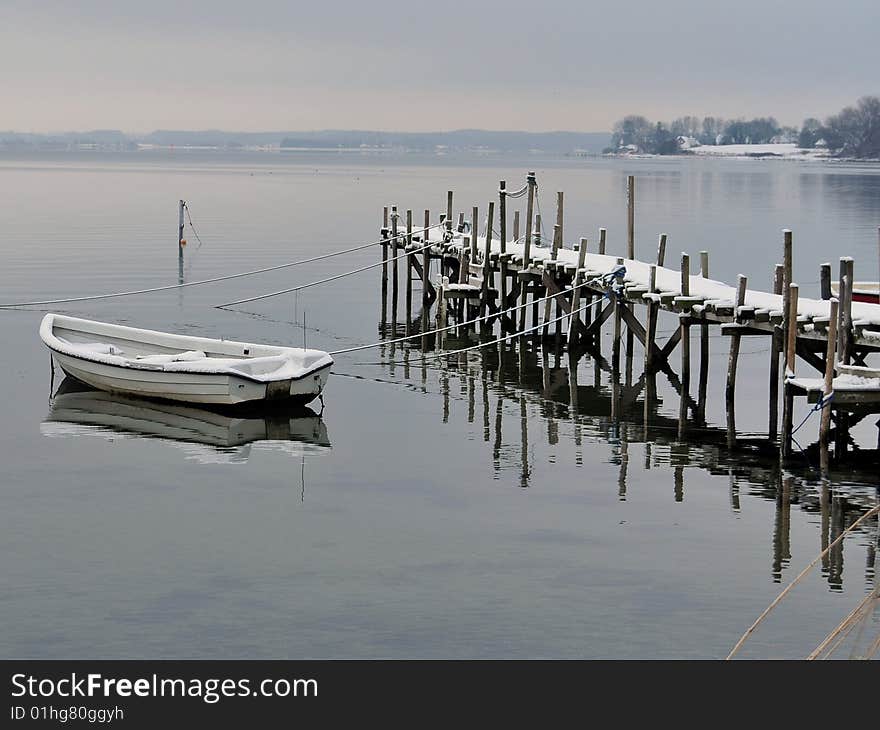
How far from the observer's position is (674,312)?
2889 centimetres

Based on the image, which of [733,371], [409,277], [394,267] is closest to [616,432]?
[733,371]

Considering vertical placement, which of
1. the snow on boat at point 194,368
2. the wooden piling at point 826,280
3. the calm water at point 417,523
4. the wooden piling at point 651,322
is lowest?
the calm water at point 417,523

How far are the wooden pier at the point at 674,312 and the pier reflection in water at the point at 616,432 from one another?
1.30 feet

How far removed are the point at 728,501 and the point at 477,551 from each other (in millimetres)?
4238

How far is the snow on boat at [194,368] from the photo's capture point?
24.7 metres

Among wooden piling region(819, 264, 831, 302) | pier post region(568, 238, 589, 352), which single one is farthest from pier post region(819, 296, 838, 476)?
pier post region(568, 238, 589, 352)

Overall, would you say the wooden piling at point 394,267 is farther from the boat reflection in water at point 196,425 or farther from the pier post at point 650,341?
the boat reflection in water at point 196,425

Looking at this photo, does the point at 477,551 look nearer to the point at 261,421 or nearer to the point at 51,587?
the point at 51,587

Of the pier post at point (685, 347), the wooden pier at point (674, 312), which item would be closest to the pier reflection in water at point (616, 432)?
the pier post at point (685, 347)

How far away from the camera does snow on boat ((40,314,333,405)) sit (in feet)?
80.9

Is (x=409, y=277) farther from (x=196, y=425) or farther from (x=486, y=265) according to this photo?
(x=196, y=425)

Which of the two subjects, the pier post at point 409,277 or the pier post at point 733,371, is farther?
the pier post at point 409,277
